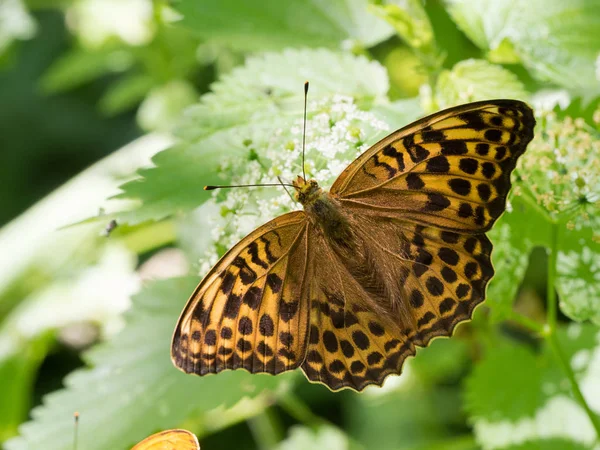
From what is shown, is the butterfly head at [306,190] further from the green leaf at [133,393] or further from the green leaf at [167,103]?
the green leaf at [167,103]

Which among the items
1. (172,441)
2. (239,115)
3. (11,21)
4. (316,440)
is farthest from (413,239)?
(11,21)

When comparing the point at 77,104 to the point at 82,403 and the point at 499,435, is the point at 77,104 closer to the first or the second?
the point at 82,403

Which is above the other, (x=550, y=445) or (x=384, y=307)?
(x=384, y=307)

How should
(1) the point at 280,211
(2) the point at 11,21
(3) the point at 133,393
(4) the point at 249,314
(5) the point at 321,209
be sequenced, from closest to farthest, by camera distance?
(4) the point at 249,314 → (5) the point at 321,209 → (1) the point at 280,211 → (3) the point at 133,393 → (2) the point at 11,21

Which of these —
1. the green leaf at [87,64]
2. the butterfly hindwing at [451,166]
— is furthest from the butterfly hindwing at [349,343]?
the green leaf at [87,64]

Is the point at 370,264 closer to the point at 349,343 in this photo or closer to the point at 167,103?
the point at 349,343

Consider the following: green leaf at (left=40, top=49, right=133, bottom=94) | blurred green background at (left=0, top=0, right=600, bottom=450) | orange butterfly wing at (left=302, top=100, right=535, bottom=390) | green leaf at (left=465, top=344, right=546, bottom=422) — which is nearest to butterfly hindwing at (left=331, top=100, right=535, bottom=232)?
orange butterfly wing at (left=302, top=100, right=535, bottom=390)
